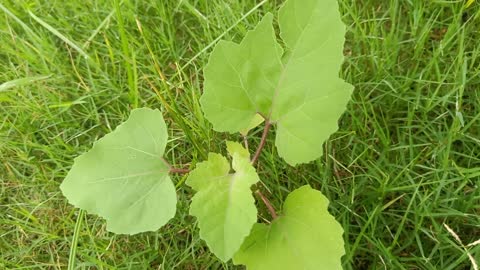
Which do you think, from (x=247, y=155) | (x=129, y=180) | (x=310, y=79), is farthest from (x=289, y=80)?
(x=129, y=180)

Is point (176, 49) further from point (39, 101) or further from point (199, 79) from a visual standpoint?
point (39, 101)

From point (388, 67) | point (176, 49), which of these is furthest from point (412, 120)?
point (176, 49)

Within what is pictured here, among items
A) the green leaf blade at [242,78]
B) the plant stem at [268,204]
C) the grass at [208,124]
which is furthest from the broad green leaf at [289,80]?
the grass at [208,124]

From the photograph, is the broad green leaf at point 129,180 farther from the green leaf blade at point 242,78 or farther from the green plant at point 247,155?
the green leaf blade at point 242,78

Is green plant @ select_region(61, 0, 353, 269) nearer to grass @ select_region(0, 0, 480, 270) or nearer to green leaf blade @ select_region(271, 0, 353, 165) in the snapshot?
green leaf blade @ select_region(271, 0, 353, 165)

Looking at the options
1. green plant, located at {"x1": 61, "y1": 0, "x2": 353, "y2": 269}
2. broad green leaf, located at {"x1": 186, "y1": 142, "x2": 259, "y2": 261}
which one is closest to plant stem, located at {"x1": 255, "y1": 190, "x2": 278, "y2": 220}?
green plant, located at {"x1": 61, "y1": 0, "x2": 353, "y2": 269}

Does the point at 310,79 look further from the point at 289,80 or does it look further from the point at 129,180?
the point at 129,180
